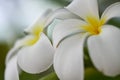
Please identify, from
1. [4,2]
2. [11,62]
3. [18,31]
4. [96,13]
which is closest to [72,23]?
[96,13]

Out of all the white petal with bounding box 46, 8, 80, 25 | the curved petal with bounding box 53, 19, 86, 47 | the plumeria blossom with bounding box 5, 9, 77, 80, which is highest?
the curved petal with bounding box 53, 19, 86, 47

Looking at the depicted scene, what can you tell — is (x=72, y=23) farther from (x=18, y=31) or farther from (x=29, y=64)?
(x=18, y=31)

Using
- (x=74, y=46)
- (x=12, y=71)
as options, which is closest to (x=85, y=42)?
(x=74, y=46)

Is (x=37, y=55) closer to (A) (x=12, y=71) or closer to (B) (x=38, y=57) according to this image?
(B) (x=38, y=57)

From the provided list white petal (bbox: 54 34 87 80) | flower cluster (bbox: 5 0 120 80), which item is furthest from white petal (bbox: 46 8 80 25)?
white petal (bbox: 54 34 87 80)

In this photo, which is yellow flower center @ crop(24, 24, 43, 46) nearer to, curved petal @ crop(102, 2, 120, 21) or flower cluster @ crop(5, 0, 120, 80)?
flower cluster @ crop(5, 0, 120, 80)

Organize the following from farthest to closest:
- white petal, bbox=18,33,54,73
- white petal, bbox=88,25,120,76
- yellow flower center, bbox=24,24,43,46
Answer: yellow flower center, bbox=24,24,43,46 < white petal, bbox=18,33,54,73 < white petal, bbox=88,25,120,76

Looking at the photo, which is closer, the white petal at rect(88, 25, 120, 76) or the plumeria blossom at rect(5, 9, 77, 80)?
the white petal at rect(88, 25, 120, 76)
